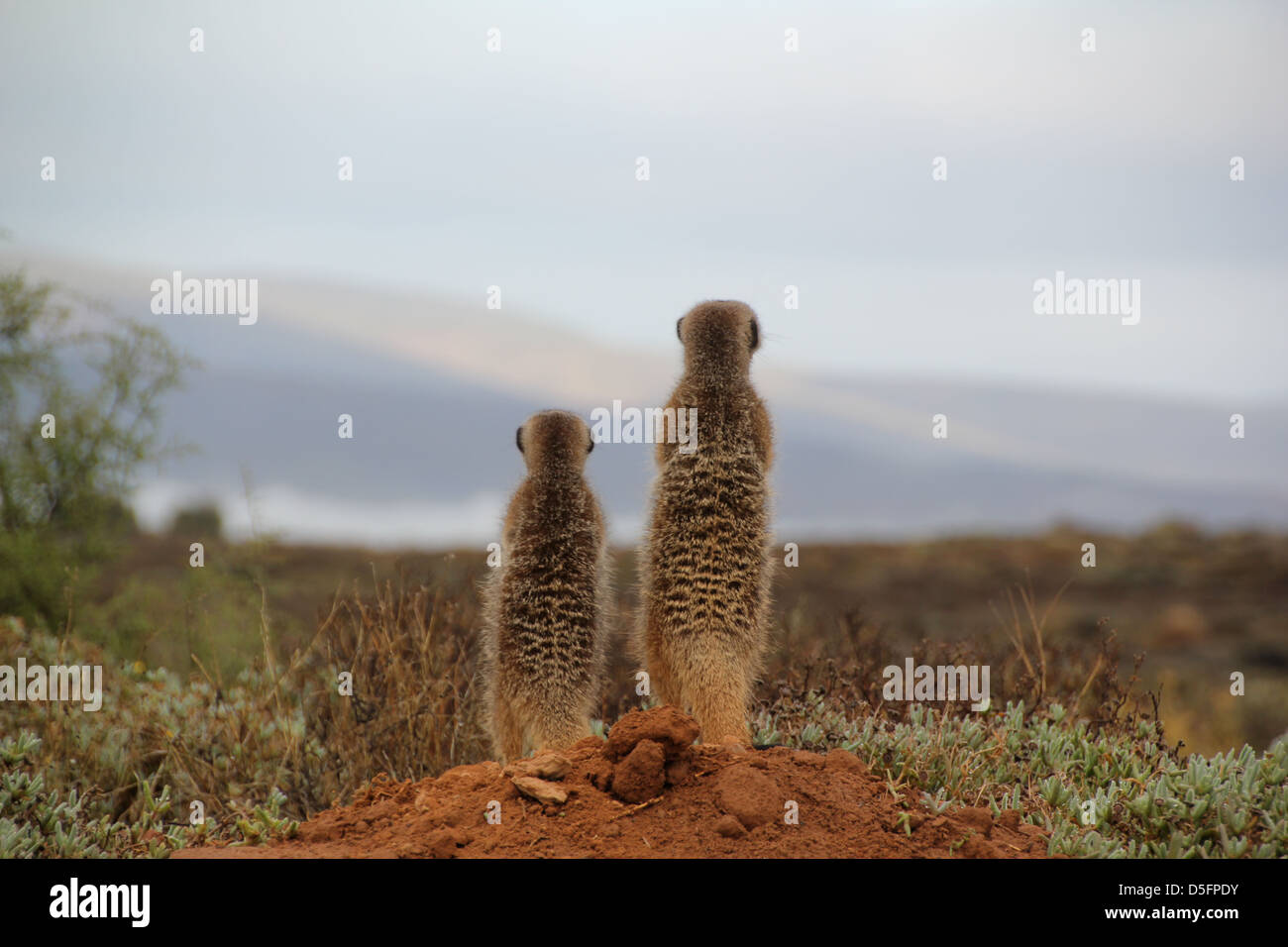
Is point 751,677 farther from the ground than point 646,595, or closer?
closer

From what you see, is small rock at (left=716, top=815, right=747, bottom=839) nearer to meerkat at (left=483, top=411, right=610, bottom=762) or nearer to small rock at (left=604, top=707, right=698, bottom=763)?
small rock at (left=604, top=707, right=698, bottom=763)

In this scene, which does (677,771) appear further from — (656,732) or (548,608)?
(548,608)

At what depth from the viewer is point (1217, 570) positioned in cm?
3347

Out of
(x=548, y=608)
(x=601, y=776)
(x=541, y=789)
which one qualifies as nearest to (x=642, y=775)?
(x=601, y=776)

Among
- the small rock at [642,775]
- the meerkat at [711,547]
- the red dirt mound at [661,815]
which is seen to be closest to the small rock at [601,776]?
the red dirt mound at [661,815]

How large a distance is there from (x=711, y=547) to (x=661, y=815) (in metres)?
2.05

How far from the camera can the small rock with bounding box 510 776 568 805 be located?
639 cm

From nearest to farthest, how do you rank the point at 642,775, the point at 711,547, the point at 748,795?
the point at 748,795
the point at 642,775
the point at 711,547

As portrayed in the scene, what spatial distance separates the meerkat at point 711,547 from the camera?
7.77 m

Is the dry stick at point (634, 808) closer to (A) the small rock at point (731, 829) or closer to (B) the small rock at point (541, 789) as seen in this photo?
(B) the small rock at point (541, 789)

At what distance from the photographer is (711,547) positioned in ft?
25.5

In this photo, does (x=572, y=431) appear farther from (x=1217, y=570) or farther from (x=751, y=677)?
(x=1217, y=570)
